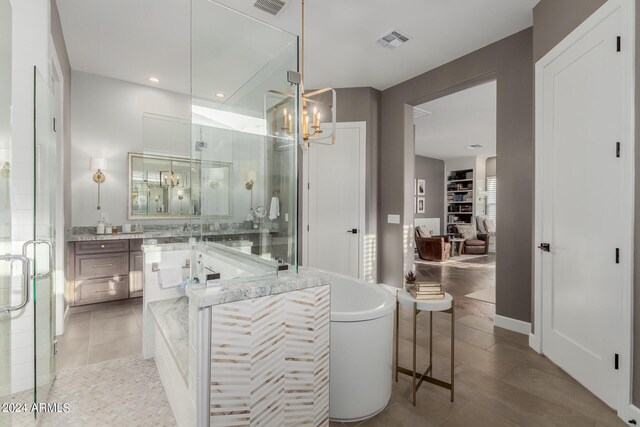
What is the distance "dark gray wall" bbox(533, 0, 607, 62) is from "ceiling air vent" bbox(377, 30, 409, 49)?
3.66ft

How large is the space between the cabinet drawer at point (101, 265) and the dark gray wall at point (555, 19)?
4776 millimetres

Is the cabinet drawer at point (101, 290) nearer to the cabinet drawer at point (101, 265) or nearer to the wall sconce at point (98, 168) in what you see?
the cabinet drawer at point (101, 265)

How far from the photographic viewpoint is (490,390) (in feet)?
6.72

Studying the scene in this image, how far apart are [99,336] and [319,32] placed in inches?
141

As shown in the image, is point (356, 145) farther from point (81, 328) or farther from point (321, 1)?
point (81, 328)

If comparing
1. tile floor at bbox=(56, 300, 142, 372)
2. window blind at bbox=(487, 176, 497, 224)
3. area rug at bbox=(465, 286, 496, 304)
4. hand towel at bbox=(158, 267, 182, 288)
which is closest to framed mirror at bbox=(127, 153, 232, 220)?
tile floor at bbox=(56, 300, 142, 372)

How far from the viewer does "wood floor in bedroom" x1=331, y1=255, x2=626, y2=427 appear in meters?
1.76

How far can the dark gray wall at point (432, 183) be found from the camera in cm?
942

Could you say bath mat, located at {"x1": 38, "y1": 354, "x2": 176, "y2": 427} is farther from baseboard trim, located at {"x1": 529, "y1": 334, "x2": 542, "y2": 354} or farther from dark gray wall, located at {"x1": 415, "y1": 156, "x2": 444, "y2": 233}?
dark gray wall, located at {"x1": 415, "y1": 156, "x2": 444, "y2": 233}

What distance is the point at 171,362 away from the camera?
5.79 ft

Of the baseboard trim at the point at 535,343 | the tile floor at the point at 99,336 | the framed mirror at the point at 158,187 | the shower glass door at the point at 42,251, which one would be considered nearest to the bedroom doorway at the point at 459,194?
the baseboard trim at the point at 535,343

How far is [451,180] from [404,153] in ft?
21.5

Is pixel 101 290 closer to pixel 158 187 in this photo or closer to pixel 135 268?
pixel 135 268

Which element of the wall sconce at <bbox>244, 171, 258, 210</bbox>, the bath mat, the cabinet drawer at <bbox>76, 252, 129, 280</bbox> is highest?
the wall sconce at <bbox>244, 171, 258, 210</bbox>
